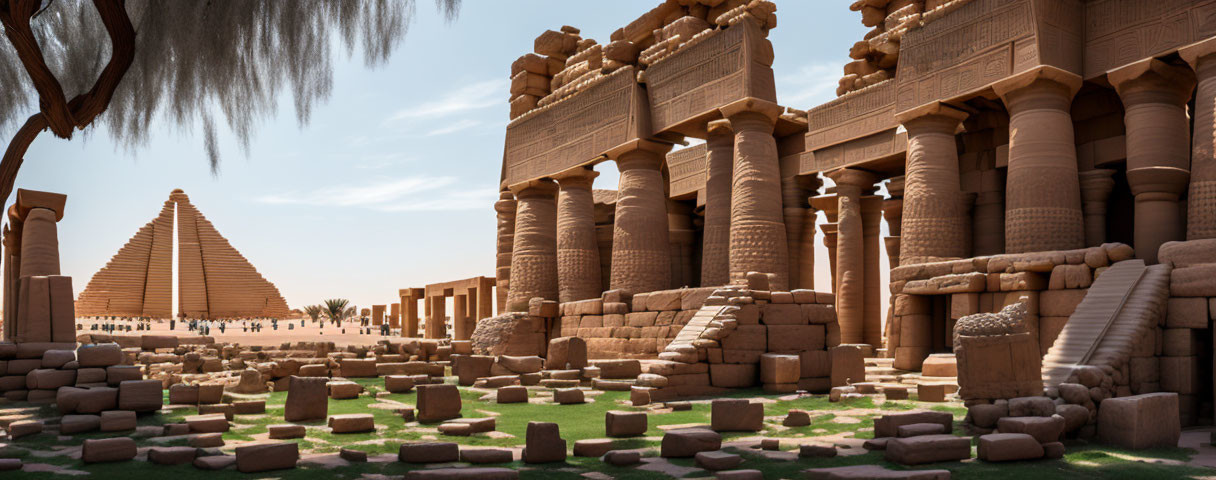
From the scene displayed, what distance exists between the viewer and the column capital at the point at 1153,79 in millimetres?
13312

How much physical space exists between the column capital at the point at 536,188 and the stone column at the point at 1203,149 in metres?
14.7

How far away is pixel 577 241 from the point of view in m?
21.6

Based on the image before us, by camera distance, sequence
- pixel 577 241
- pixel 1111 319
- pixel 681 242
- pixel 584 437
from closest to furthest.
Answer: pixel 584 437, pixel 1111 319, pixel 577 241, pixel 681 242

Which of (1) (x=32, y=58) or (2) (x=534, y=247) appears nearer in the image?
(1) (x=32, y=58)

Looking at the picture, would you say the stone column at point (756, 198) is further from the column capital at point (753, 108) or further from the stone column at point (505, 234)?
the stone column at point (505, 234)

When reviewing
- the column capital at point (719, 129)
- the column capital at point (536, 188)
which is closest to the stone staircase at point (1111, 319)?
the column capital at point (719, 129)

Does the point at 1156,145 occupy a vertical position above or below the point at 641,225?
above

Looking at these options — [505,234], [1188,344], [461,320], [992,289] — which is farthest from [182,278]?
[1188,344]

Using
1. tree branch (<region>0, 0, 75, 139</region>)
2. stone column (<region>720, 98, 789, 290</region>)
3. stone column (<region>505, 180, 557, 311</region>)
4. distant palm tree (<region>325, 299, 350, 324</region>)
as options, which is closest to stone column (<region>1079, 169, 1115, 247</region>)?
stone column (<region>720, 98, 789, 290</region>)

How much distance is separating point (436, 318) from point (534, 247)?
1291 cm

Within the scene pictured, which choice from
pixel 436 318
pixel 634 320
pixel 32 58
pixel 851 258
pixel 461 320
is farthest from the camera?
pixel 436 318

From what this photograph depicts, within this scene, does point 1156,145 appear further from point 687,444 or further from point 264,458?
point 264,458

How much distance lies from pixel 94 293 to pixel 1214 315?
201ft

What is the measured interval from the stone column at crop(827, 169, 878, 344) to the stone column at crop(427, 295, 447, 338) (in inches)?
744
